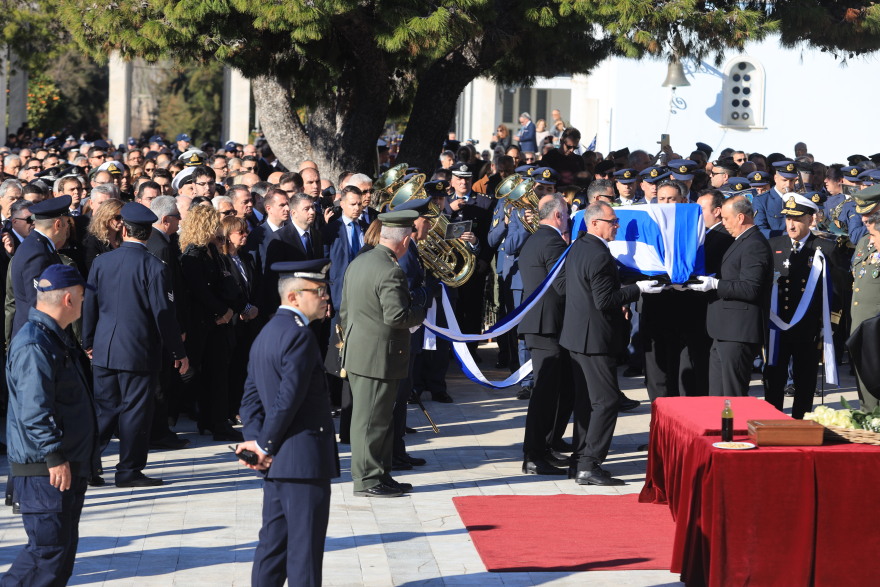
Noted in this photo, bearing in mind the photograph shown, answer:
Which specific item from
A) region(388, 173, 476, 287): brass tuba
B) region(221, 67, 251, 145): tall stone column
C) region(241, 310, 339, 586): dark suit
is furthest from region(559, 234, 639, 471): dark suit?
region(221, 67, 251, 145): tall stone column

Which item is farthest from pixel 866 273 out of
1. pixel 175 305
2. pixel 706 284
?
pixel 175 305

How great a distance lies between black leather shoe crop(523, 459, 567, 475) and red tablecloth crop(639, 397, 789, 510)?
3.55 ft

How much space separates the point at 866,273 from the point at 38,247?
6.33 metres

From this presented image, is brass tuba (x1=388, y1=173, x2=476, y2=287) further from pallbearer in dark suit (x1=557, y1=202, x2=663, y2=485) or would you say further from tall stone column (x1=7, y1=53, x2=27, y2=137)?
tall stone column (x1=7, y1=53, x2=27, y2=137)

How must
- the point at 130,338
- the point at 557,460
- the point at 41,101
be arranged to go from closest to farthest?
the point at 130,338 → the point at 557,460 → the point at 41,101

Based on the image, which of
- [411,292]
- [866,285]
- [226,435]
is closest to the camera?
[411,292]

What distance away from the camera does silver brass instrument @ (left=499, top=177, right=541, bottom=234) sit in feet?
39.8

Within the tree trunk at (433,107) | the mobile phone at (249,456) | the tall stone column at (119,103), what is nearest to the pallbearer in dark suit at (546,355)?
the mobile phone at (249,456)

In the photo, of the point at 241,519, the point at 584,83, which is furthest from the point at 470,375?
the point at 584,83

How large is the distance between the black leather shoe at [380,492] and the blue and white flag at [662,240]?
2.69 meters

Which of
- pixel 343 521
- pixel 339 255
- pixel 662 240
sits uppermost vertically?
pixel 662 240

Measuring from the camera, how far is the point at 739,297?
30.1 ft

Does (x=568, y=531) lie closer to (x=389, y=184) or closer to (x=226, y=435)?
(x=226, y=435)

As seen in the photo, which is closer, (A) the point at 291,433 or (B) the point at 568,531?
(A) the point at 291,433
